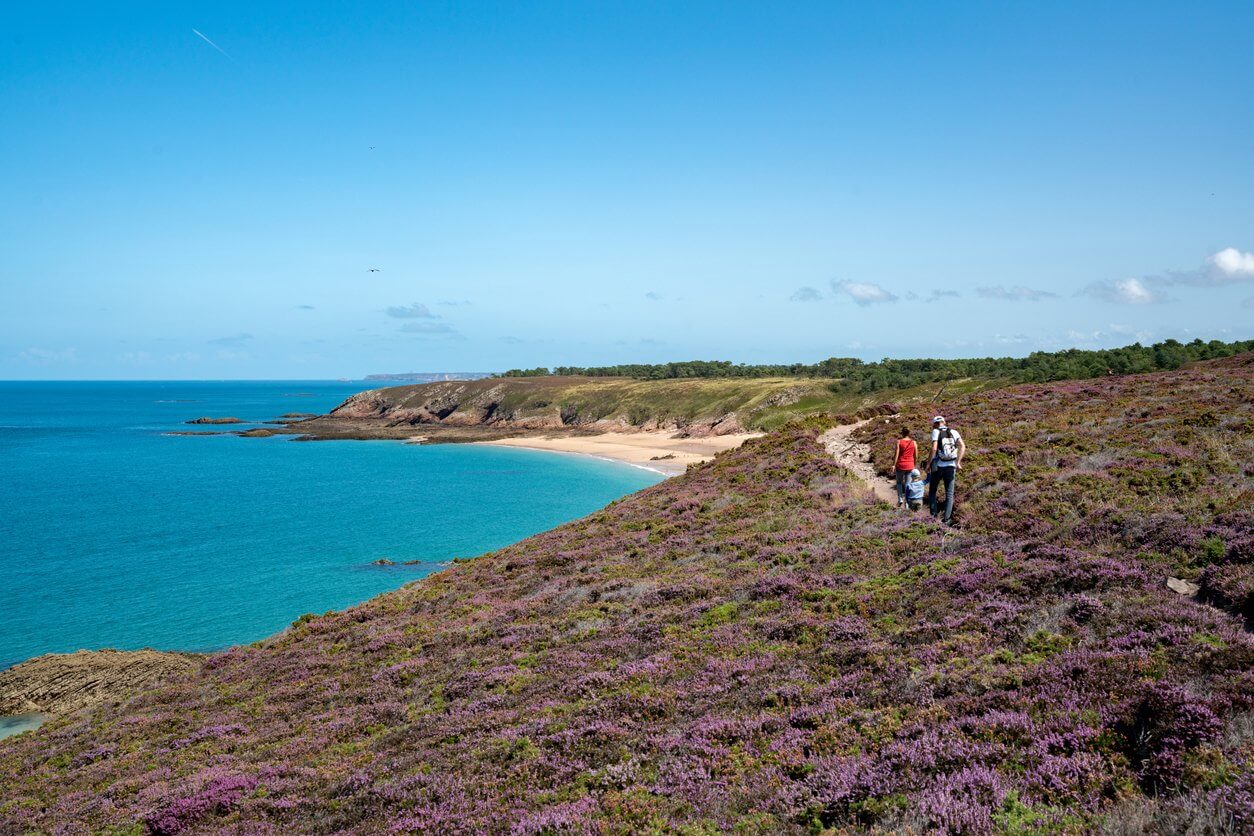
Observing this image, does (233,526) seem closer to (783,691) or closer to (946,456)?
(946,456)

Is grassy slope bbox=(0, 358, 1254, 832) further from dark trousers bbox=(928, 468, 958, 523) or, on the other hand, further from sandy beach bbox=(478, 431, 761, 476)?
sandy beach bbox=(478, 431, 761, 476)

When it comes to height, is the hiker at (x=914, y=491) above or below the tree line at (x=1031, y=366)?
below

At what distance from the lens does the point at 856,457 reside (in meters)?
35.4

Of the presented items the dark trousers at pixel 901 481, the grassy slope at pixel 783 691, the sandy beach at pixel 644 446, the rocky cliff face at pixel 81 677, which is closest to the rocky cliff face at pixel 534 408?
the sandy beach at pixel 644 446

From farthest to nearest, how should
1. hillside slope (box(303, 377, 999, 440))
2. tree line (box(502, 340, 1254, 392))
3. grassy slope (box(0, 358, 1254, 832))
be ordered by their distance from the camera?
1. hillside slope (box(303, 377, 999, 440))
2. tree line (box(502, 340, 1254, 392))
3. grassy slope (box(0, 358, 1254, 832))

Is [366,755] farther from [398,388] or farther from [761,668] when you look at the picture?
[398,388]

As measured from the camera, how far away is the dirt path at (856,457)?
28.1 metres

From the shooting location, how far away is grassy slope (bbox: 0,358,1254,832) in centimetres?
786

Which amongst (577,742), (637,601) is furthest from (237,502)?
(577,742)

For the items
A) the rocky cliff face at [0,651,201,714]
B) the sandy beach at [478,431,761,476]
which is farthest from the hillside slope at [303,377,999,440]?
the rocky cliff face at [0,651,201,714]

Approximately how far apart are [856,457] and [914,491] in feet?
41.0

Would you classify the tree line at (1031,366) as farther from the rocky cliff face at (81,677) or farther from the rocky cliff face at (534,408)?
the rocky cliff face at (81,677)

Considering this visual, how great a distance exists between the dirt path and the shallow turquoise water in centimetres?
2409

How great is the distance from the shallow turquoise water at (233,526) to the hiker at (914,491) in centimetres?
2892
